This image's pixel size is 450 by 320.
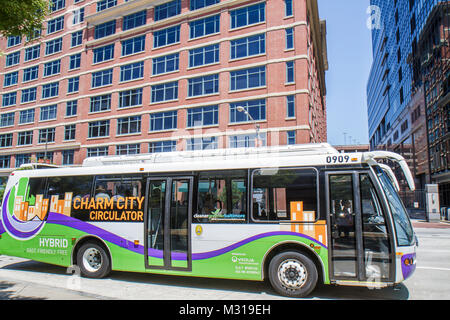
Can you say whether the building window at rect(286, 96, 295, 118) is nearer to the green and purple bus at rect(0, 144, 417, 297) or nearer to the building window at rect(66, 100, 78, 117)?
the green and purple bus at rect(0, 144, 417, 297)

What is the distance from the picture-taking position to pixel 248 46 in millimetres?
31406

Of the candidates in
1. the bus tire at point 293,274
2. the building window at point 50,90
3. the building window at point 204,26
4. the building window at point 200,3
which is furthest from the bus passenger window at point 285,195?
the building window at point 50,90

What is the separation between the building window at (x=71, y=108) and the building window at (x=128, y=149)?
862cm

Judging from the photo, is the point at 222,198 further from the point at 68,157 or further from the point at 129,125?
A: the point at 68,157

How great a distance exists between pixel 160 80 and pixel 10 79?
89.9 feet

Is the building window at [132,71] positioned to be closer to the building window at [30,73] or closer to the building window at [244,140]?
the building window at [244,140]

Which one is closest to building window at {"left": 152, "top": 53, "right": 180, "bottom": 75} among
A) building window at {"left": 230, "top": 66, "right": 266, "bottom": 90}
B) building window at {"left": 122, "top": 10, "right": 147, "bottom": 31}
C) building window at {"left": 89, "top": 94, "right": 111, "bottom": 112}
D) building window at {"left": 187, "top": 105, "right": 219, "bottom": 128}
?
building window at {"left": 187, "top": 105, "right": 219, "bottom": 128}

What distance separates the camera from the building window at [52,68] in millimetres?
43594

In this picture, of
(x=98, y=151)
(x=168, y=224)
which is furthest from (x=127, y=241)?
(x=98, y=151)

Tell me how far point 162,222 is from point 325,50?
63391 millimetres

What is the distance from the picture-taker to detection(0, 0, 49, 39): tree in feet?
22.5

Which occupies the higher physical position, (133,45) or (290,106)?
(133,45)

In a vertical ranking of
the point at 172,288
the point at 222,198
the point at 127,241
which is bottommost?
the point at 172,288

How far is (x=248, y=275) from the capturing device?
7.03m
